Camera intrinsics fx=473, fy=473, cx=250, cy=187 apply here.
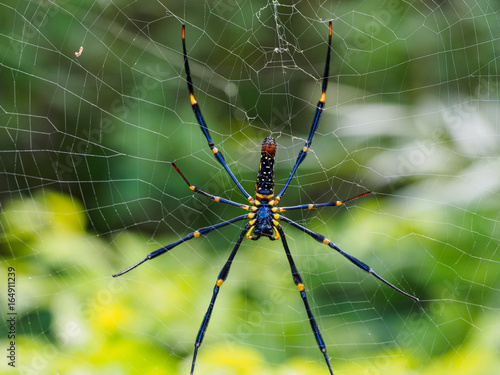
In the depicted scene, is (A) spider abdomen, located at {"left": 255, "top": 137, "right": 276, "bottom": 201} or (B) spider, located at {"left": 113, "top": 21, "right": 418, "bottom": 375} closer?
(A) spider abdomen, located at {"left": 255, "top": 137, "right": 276, "bottom": 201}

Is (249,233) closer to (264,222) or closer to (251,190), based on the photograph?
(264,222)

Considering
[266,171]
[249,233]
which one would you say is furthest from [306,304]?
[266,171]

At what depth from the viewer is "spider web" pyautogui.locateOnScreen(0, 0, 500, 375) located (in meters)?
3.42

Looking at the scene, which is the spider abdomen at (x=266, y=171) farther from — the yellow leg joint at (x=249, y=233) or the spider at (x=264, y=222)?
the yellow leg joint at (x=249, y=233)

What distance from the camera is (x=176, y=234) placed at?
4.64 meters

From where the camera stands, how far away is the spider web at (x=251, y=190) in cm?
342

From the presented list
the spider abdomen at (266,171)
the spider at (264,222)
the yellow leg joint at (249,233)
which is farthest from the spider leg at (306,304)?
the spider abdomen at (266,171)

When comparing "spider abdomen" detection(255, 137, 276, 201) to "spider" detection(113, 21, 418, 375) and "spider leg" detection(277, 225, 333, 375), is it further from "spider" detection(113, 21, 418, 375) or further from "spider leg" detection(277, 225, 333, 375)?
"spider leg" detection(277, 225, 333, 375)

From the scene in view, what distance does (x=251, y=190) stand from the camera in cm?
470

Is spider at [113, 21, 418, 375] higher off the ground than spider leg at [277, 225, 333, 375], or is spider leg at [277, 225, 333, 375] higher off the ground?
spider at [113, 21, 418, 375]

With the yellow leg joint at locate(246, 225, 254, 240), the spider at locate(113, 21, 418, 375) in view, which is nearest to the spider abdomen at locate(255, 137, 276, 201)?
the spider at locate(113, 21, 418, 375)

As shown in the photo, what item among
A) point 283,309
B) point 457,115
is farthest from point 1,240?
point 457,115

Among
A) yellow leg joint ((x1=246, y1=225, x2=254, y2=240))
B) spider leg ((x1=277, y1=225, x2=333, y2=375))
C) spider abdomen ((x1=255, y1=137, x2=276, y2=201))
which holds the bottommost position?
spider leg ((x1=277, y1=225, x2=333, y2=375))

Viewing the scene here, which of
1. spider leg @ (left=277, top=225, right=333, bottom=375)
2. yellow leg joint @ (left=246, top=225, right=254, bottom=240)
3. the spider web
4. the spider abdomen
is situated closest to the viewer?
the spider abdomen
